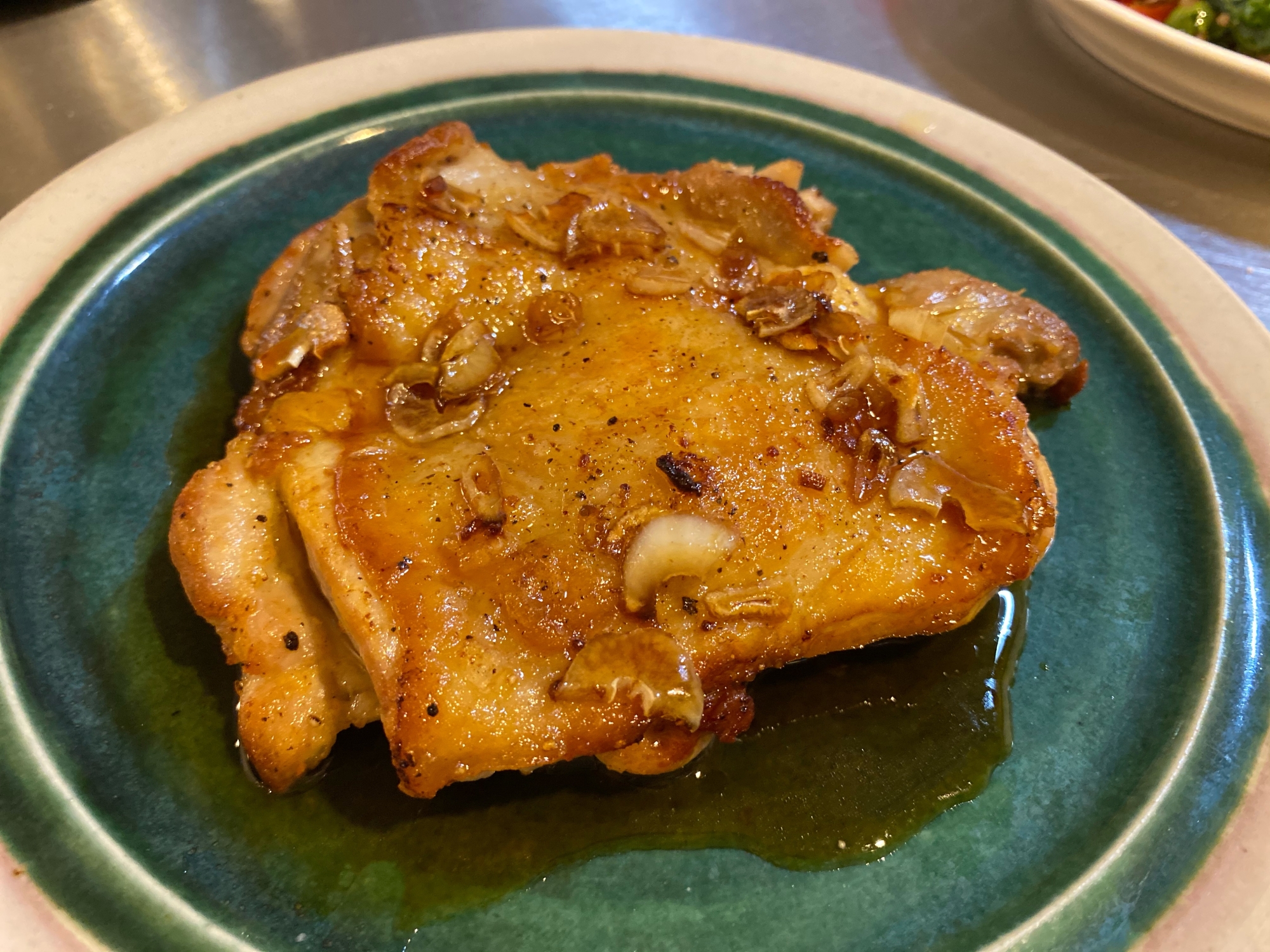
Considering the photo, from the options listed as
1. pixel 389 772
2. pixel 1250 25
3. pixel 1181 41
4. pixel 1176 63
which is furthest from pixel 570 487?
pixel 1250 25

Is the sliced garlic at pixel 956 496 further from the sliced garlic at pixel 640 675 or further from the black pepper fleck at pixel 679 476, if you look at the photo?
the sliced garlic at pixel 640 675

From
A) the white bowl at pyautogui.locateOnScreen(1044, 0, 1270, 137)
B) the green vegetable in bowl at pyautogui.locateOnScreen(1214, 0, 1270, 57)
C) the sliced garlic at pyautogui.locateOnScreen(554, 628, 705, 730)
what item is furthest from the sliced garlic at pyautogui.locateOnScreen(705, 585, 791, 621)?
the green vegetable in bowl at pyautogui.locateOnScreen(1214, 0, 1270, 57)

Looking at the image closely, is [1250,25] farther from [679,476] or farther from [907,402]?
[679,476]

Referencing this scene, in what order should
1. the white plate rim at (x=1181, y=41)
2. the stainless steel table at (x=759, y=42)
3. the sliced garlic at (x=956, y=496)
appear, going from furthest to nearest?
the stainless steel table at (x=759, y=42)
the white plate rim at (x=1181, y=41)
the sliced garlic at (x=956, y=496)

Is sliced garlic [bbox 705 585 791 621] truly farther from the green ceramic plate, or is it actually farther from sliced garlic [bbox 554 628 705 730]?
the green ceramic plate

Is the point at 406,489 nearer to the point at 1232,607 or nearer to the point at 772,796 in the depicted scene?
the point at 772,796

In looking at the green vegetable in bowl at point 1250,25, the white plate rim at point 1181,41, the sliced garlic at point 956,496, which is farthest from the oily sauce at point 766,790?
the green vegetable in bowl at point 1250,25
